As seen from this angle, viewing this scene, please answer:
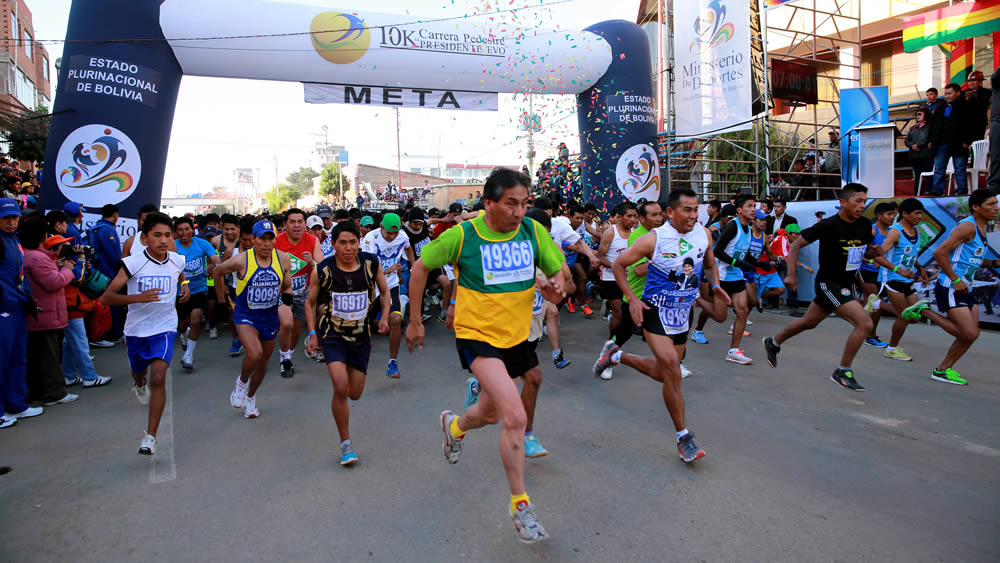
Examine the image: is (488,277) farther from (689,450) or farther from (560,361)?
(560,361)

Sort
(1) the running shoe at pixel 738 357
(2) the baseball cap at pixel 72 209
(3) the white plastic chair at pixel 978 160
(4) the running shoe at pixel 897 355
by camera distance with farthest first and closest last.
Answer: (3) the white plastic chair at pixel 978 160
(2) the baseball cap at pixel 72 209
(4) the running shoe at pixel 897 355
(1) the running shoe at pixel 738 357

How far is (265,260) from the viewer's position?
5.52m

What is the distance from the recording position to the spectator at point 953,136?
413 inches

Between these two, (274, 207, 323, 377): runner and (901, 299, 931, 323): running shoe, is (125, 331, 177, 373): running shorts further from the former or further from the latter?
(901, 299, 931, 323): running shoe

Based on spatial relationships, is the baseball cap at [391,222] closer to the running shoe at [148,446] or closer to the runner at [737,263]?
the running shoe at [148,446]

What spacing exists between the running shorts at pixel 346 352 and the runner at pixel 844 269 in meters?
4.15

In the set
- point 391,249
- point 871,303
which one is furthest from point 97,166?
point 871,303

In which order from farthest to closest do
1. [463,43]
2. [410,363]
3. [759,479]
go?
[463,43] < [410,363] < [759,479]

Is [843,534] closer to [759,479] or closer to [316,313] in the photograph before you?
[759,479]

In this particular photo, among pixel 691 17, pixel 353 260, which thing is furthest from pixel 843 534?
pixel 691 17

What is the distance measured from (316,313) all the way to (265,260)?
1.19 meters

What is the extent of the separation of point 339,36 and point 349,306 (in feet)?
25.2

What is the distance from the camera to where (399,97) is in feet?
38.0

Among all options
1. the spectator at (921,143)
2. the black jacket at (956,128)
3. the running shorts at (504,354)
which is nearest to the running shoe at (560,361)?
the running shorts at (504,354)
